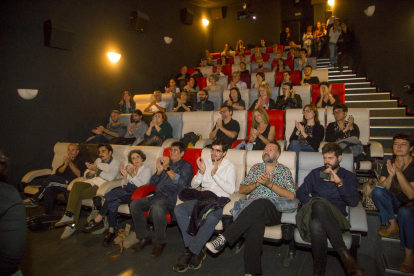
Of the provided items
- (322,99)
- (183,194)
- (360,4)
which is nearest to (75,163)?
(183,194)

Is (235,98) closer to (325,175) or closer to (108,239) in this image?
(325,175)

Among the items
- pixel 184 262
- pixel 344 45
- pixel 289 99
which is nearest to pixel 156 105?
pixel 289 99

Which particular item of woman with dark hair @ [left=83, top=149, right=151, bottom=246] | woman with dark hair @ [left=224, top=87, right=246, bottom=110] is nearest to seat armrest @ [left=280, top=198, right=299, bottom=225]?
woman with dark hair @ [left=83, top=149, right=151, bottom=246]

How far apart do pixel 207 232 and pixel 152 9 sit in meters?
6.51

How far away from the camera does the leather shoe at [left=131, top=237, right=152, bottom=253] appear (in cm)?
279

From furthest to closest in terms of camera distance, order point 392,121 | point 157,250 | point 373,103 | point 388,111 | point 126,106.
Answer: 1. point 126,106
2. point 373,103
3. point 388,111
4. point 392,121
5. point 157,250

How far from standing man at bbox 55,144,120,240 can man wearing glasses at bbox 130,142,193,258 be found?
772mm

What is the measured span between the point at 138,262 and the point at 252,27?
34.5 feet

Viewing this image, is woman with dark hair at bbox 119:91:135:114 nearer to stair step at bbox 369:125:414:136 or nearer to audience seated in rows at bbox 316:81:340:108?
audience seated in rows at bbox 316:81:340:108

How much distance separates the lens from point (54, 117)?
475 cm

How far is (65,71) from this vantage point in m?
4.93

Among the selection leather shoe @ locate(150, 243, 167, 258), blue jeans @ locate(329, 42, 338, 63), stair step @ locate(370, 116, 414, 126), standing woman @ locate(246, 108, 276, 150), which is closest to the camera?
leather shoe @ locate(150, 243, 167, 258)

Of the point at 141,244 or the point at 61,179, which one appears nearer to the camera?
the point at 141,244

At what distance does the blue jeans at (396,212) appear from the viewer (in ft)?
7.26
